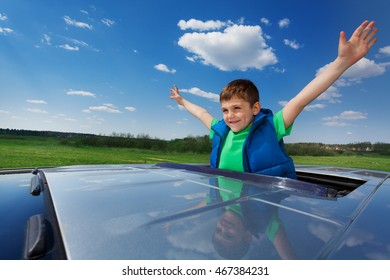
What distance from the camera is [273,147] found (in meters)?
2.17

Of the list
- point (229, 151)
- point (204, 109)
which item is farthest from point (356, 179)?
point (204, 109)

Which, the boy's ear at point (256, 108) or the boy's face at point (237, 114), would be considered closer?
the boy's face at point (237, 114)

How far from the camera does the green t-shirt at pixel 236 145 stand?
228 cm

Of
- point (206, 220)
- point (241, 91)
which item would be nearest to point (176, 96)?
point (241, 91)

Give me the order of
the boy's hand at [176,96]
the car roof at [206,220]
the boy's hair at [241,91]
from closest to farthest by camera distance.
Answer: the car roof at [206,220]
the boy's hair at [241,91]
the boy's hand at [176,96]

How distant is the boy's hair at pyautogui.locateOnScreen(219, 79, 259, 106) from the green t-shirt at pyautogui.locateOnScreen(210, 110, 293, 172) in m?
0.29

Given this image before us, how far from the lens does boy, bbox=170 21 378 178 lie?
6.88ft

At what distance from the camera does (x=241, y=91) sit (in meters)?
2.38

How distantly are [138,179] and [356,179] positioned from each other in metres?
2.23

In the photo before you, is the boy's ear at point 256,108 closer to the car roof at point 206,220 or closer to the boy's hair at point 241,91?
the boy's hair at point 241,91

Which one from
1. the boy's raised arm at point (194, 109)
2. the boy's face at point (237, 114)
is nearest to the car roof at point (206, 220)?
the boy's face at point (237, 114)

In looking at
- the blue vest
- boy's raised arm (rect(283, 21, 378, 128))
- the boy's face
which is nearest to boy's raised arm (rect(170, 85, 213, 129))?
the boy's face

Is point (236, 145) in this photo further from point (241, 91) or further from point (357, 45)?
point (357, 45)
